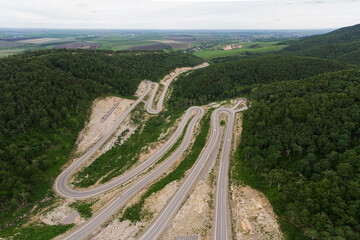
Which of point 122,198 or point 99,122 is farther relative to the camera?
point 99,122

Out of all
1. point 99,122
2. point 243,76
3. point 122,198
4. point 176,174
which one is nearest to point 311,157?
point 176,174

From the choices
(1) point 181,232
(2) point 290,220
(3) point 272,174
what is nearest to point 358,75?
(3) point 272,174

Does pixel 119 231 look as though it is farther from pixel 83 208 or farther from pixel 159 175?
pixel 159 175

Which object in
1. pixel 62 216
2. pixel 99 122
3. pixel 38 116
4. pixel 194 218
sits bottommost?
pixel 62 216

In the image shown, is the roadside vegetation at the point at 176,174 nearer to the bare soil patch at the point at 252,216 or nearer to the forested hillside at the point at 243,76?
the bare soil patch at the point at 252,216

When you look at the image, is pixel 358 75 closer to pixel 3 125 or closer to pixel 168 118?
pixel 168 118

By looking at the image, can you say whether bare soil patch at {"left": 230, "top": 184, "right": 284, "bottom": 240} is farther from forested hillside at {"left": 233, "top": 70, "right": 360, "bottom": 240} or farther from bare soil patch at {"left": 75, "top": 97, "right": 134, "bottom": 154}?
bare soil patch at {"left": 75, "top": 97, "right": 134, "bottom": 154}

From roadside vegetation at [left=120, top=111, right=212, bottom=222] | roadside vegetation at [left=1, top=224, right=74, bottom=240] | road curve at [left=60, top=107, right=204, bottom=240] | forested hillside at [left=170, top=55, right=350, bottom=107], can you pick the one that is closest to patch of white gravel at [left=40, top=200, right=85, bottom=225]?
roadside vegetation at [left=1, top=224, right=74, bottom=240]
